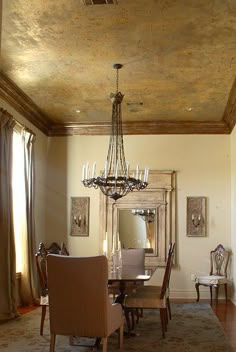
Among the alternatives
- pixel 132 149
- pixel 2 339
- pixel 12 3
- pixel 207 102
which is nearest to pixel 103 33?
pixel 12 3

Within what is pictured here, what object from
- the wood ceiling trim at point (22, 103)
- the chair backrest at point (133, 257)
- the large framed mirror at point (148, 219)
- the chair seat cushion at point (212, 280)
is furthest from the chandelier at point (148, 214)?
the wood ceiling trim at point (22, 103)

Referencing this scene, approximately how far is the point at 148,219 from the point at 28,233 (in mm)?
2243

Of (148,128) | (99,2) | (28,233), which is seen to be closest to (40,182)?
(28,233)

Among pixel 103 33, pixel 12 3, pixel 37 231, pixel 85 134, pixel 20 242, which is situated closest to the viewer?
pixel 12 3

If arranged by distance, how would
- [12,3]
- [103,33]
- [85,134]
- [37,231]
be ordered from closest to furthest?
[12,3]
[103,33]
[37,231]
[85,134]

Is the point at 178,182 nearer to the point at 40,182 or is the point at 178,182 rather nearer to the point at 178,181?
the point at 178,181

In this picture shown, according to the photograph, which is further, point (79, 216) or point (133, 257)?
point (79, 216)

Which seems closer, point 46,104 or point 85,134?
point 46,104

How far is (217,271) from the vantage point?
26.0 ft

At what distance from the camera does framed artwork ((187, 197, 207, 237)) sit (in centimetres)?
812

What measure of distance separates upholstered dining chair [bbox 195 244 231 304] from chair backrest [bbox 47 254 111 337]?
152 inches

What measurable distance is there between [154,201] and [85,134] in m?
1.83

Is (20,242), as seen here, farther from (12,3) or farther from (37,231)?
(12,3)

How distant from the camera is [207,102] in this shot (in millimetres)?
7055
